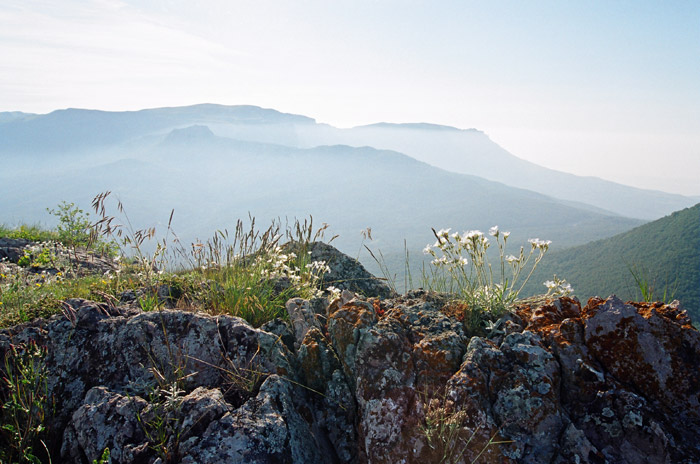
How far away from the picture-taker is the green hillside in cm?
6731

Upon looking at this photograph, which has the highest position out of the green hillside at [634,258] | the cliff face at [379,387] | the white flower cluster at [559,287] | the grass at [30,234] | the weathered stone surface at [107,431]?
the white flower cluster at [559,287]

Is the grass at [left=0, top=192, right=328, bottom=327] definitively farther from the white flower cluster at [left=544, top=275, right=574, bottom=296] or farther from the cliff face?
the white flower cluster at [left=544, top=275, right=574, bottom=296]

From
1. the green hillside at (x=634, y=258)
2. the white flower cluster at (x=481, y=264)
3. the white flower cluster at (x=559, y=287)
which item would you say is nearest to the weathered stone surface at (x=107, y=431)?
the white flower cluster at (x=481, y=264)

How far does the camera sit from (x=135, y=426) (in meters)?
3.05

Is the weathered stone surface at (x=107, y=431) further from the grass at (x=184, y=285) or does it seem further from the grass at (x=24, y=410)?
the grass at (x=184, y=285)

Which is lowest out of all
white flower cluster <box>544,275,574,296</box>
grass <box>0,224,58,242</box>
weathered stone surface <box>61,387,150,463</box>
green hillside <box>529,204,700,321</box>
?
green hillside <box>529,204,700,321</box>

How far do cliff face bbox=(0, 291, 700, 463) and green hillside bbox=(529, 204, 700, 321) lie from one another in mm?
63155

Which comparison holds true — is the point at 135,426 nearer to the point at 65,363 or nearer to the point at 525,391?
the point at 65,363

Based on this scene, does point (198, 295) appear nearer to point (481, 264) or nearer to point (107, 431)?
point (107, 431)

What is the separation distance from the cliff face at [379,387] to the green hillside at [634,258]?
63.2 meters

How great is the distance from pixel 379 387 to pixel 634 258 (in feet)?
347

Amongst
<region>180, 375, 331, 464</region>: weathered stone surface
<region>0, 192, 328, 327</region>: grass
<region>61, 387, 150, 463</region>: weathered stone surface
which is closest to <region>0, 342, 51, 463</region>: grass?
<region>61, 387, 150, 463</region>: weathered stone surface

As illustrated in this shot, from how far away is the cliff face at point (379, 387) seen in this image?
9.69 ft

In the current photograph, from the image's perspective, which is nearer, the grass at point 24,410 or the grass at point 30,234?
the grass at point 24,410
